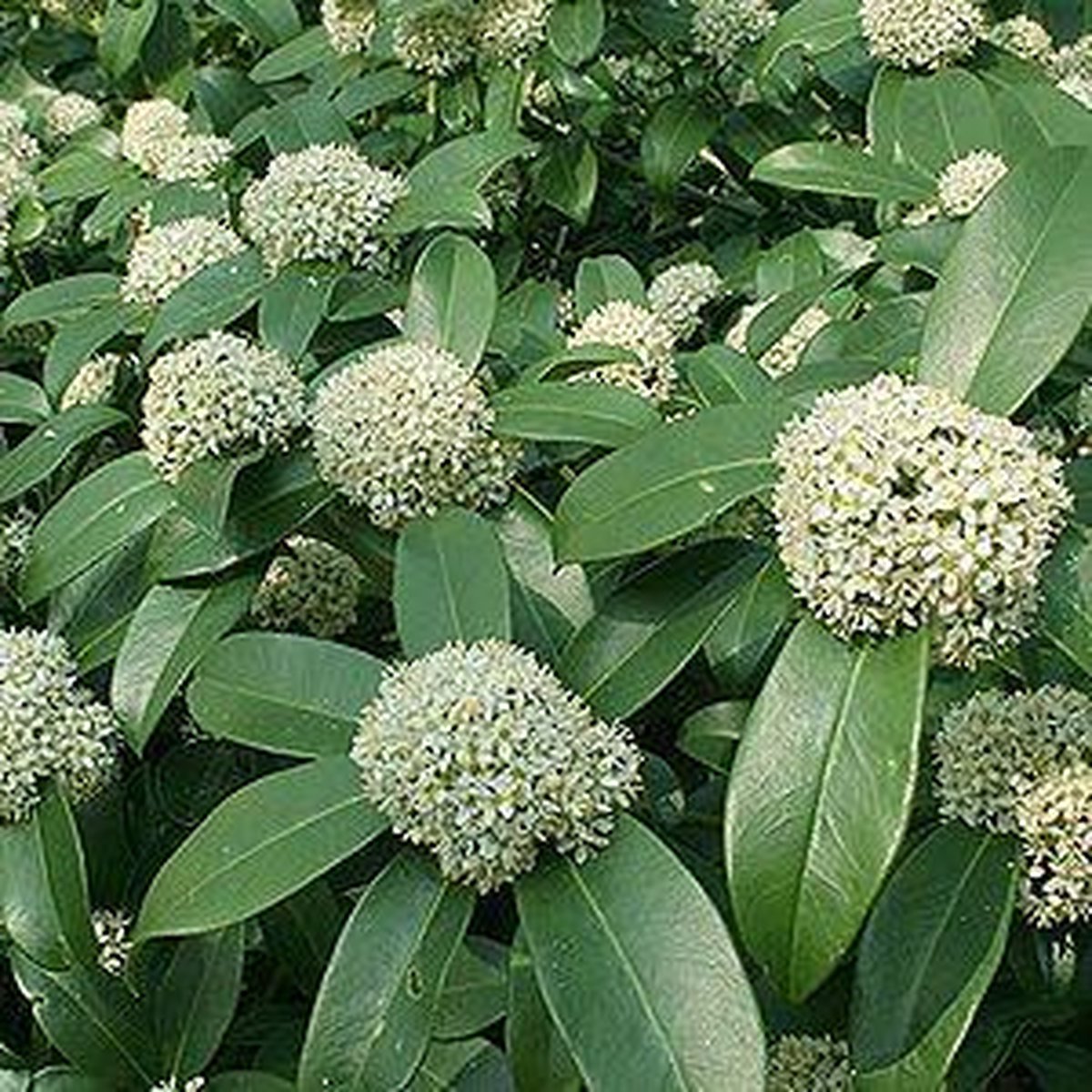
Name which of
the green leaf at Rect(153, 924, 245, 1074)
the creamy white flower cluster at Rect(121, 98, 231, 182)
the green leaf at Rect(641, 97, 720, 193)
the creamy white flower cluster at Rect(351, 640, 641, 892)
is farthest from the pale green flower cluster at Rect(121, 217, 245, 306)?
the creamy white flower cluster at Rect(351, 640, 641, 892)

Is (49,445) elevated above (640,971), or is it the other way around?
(49,445)

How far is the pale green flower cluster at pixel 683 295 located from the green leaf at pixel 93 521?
0.67 meters

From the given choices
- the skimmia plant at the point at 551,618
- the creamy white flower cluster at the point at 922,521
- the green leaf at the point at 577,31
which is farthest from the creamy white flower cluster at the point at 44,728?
the green leaf at the point at 577,31

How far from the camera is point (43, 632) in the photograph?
2.01 meters

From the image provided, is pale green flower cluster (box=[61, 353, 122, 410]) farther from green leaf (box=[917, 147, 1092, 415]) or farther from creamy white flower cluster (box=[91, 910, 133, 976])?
green leaf (box=[917, 147, 1092, 415])

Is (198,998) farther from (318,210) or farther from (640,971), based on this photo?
(318,210)

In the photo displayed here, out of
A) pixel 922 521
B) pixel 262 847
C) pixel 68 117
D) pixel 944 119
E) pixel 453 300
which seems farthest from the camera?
pixel 68 117

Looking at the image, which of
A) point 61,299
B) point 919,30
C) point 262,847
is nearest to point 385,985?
point 262,847

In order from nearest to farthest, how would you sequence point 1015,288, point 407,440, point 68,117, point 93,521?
point 1015,288, point 407,440, point 93,521, point 68,117

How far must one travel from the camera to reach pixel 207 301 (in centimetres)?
224

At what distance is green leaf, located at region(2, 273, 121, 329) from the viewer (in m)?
2.48

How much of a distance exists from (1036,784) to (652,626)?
0.34m

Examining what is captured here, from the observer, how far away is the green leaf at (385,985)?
154 cm

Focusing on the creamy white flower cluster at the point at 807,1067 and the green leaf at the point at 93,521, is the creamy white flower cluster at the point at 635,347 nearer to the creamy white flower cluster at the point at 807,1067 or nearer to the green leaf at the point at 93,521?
the green leaf at the point at 93,521
